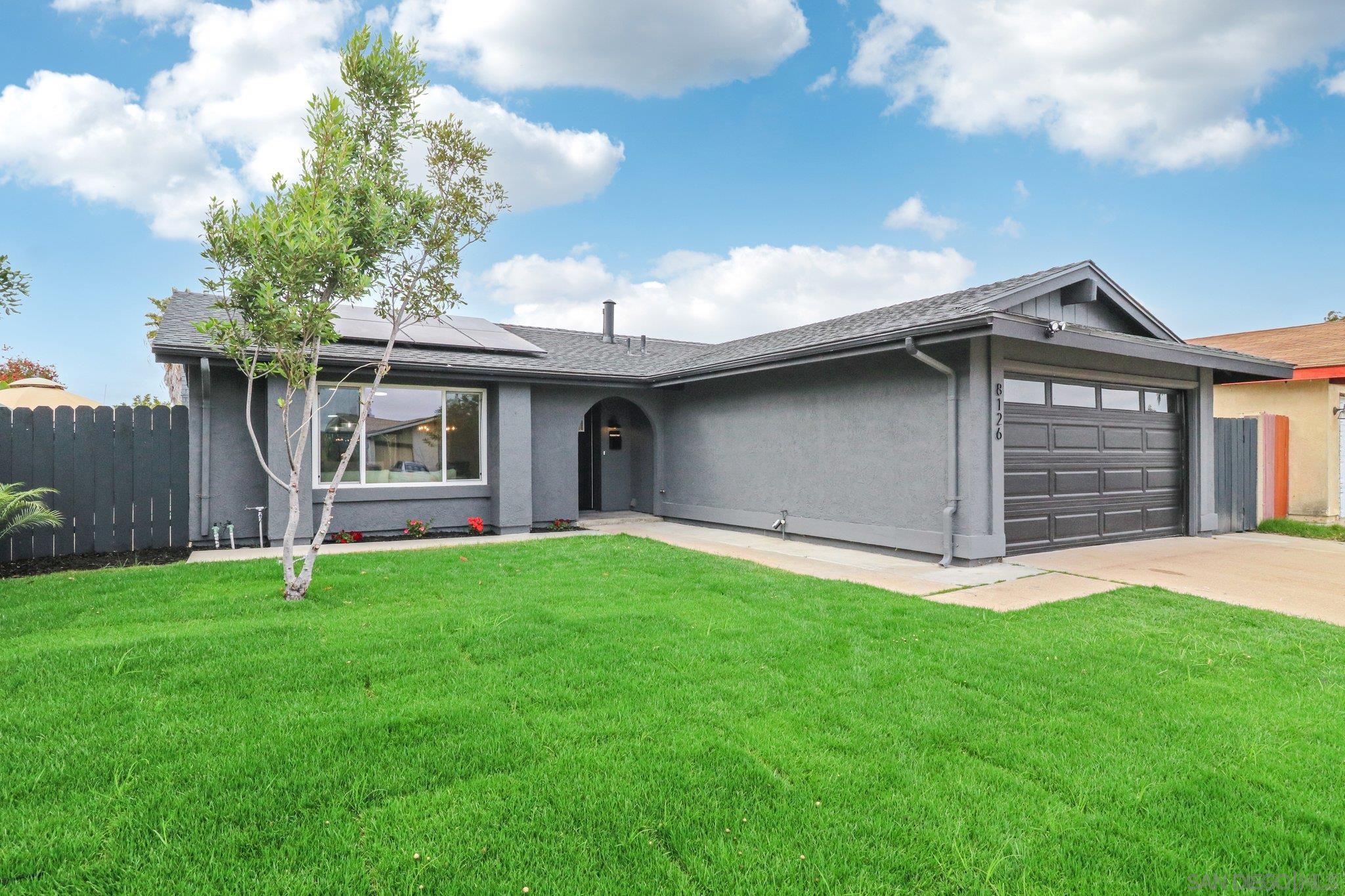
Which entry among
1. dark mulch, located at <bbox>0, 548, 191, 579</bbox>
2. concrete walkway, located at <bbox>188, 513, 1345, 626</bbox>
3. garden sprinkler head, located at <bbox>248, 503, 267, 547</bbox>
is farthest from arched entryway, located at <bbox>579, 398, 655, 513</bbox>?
dark mulch, located at <bbox>0, 548, 191, 579</bbox>

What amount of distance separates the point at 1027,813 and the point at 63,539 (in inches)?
427

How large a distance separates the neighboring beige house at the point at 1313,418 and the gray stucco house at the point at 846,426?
5.63ft

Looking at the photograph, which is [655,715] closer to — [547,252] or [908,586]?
[908,586]

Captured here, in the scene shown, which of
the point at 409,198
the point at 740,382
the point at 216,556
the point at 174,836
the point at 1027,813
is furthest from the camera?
the point at 740,382

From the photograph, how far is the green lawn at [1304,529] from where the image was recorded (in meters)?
10.5

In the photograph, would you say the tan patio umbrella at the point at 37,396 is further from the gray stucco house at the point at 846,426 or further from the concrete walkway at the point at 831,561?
the concrete walkway at the point at 831,561

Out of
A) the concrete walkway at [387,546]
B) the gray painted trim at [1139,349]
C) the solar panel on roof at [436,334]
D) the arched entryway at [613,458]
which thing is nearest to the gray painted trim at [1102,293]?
the gray painted trim at [1139,349]

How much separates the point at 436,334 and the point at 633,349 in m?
4.71

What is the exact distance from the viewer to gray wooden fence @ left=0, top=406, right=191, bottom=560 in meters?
8.21

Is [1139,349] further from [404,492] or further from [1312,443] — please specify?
[404,492]

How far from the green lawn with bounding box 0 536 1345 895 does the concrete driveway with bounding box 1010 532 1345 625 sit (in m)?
1.34

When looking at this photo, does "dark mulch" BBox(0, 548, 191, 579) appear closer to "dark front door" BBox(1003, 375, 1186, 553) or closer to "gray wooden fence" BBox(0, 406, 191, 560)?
"gray wooden fence" BBox(0, 406, 191, 560)

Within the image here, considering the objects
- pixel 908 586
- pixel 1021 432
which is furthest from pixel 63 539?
pixel 1021 432

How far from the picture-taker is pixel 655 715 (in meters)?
3.33
